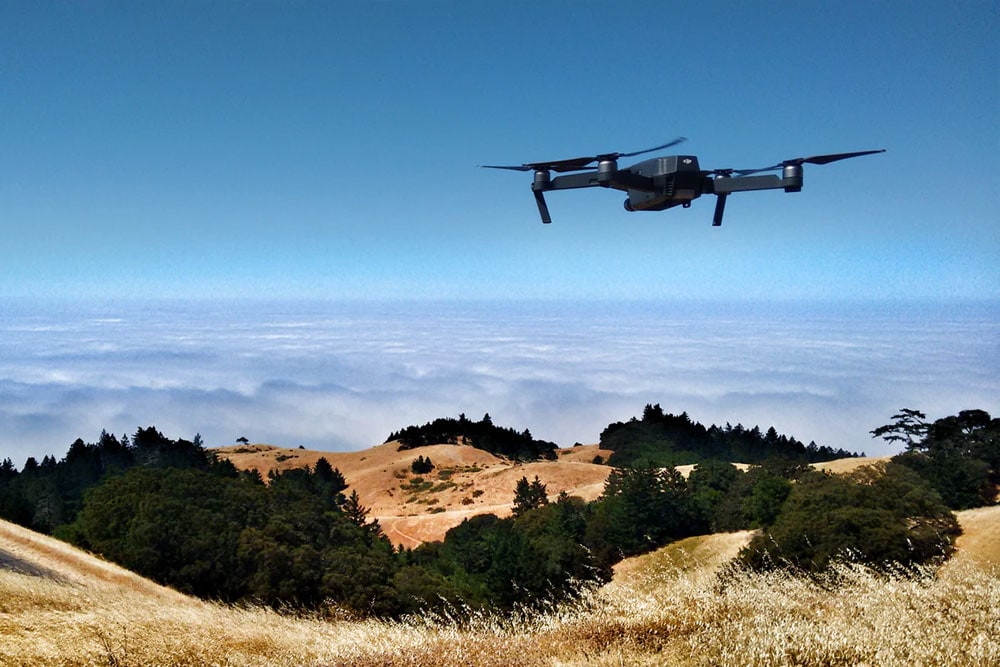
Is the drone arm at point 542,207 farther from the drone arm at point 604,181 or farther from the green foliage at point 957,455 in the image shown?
the green foliage at point 957,455

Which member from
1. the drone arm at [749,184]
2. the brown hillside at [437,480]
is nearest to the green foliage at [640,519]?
the brown hillside at [437,480]

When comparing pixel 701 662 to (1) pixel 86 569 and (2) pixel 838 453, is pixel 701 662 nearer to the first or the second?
(1) pixel 86 569

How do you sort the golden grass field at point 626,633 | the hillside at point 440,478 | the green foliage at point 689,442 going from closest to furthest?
the golden grass field at point 626,633
the hillside at point 440,478
the green foliage at point 689,442

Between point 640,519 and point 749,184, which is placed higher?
point 749,184

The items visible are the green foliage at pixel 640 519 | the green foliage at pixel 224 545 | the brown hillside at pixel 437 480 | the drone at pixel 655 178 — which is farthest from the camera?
the brown hillside at pixel 437 480

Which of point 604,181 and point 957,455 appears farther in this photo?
point 957,455

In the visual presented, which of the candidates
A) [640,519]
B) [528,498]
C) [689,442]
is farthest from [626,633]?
[689,442]

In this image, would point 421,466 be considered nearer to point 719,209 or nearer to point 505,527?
point 505,527
